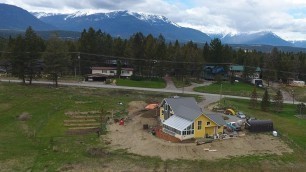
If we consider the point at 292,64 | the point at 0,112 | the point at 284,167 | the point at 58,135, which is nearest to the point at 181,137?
the point at 284,167

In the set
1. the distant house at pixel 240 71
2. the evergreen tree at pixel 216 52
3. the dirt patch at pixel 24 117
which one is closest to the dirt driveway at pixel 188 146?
the dirt patch at pixel 24 117

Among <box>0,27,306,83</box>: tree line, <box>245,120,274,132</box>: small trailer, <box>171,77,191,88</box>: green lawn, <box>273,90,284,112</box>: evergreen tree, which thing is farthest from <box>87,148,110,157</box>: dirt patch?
<box>171,77,191,88</box>: green lawn

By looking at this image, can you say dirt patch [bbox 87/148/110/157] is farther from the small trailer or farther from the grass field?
the small trailer

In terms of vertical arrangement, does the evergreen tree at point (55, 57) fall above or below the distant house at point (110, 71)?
above

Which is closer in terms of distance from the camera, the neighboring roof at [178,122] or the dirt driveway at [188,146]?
the dirt driveway at [188,146]

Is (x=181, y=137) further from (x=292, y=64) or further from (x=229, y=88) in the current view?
(x=292, y=64)

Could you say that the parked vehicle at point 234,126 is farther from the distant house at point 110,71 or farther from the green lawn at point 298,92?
the distant house at point 110,71
